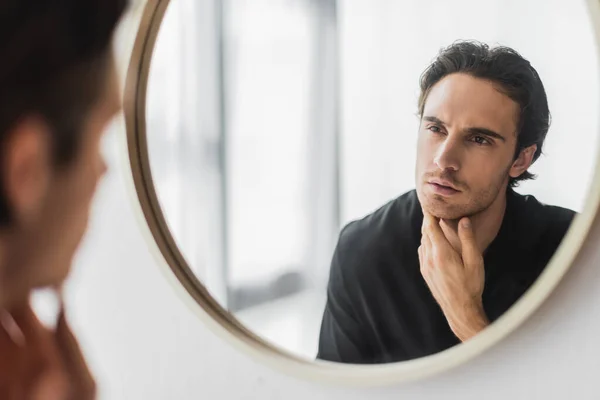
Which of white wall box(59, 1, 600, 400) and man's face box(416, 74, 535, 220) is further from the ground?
man's face box(416, 74, 535, 220)

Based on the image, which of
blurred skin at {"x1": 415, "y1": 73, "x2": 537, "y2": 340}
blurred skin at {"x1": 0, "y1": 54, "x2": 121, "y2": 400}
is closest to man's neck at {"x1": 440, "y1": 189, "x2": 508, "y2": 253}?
blurred skin at {"x1": 415, "y1": 73, "x2": 537, "y2": 340}

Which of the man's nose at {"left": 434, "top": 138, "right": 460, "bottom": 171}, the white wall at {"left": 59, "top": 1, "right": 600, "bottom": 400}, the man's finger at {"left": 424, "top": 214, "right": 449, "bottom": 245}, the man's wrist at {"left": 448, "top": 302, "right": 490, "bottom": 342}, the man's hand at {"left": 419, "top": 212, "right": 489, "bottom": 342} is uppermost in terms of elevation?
the man's nose at {"left": 434, "top": 138, "right": 460, "bottom": 171}

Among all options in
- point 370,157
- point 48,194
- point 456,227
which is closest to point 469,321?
point 456,227

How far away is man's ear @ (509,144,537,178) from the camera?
2.37ft

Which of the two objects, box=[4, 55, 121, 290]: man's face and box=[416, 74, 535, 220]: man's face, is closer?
box=[4, 55, 121, 290]: man's face

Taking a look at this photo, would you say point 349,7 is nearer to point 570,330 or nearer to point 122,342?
point 570,330

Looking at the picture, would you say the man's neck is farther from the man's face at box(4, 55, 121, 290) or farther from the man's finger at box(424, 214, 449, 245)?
the man's face at box(4, 55, 121, 290)

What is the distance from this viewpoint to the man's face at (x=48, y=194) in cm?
32

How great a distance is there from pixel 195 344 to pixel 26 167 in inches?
28.8

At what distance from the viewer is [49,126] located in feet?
1.08

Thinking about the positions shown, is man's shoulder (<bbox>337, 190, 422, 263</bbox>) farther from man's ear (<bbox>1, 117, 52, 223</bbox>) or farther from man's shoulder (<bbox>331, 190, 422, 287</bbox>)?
man's ear (<bbox>1, 117, 52, 223</bbox>)

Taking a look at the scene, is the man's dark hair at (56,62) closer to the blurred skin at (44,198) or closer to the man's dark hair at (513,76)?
the blurred skin at (44,198)

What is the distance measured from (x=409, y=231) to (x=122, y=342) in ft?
1.71

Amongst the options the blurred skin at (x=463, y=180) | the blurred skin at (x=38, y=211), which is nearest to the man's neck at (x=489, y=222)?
the blurred skin at (x=463, y=180)
